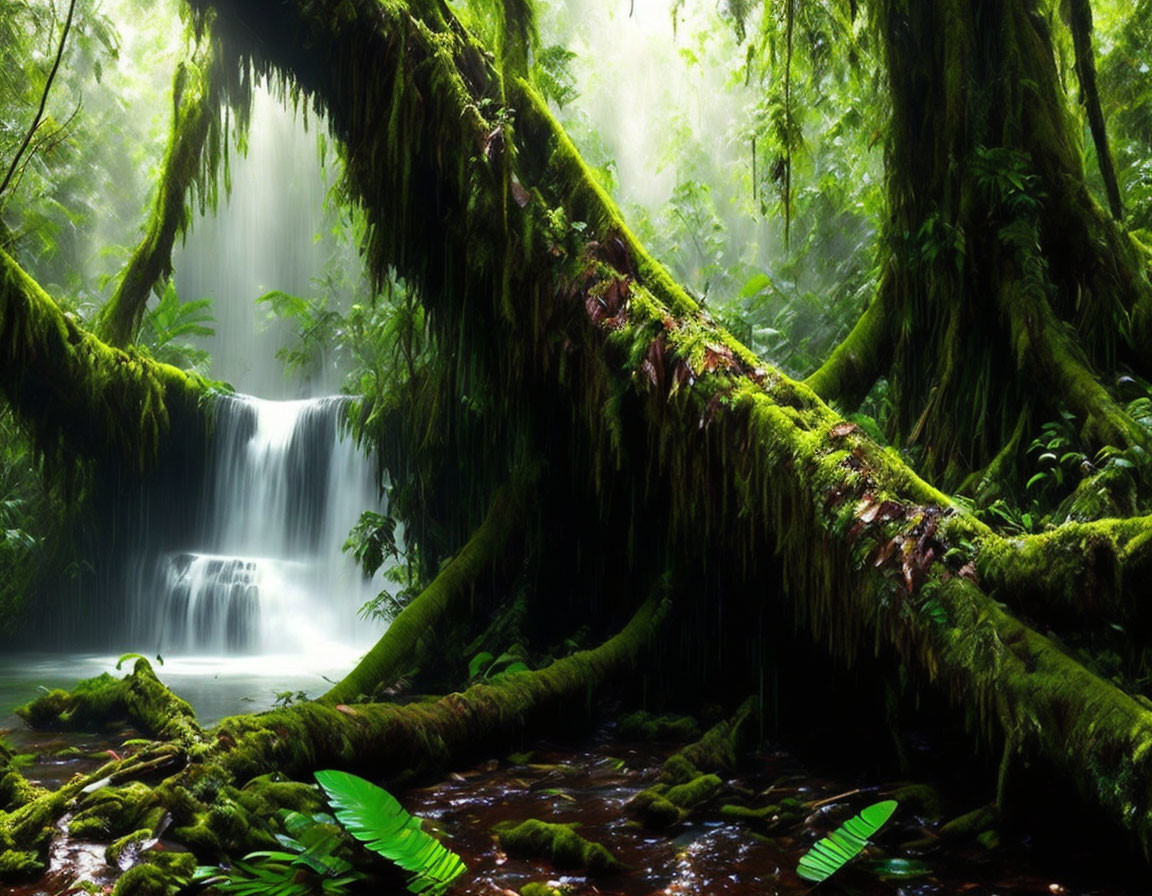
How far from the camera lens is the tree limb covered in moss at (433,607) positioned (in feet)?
13.8

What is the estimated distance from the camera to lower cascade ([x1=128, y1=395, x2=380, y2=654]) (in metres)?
11.2

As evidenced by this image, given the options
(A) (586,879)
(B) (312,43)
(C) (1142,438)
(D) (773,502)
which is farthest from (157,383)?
(C) (1142,438)

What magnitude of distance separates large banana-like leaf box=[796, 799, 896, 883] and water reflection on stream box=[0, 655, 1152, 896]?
95 millimetres

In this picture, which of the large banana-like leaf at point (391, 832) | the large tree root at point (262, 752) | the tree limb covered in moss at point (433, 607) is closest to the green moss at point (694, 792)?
the large tree root at point (262, 752)

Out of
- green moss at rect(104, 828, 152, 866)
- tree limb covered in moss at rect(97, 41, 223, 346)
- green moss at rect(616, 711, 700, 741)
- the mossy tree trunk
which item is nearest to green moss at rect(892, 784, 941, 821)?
green moss at rect(616, 711, 700, 741)

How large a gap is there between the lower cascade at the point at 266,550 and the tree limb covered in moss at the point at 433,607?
561 centimetres

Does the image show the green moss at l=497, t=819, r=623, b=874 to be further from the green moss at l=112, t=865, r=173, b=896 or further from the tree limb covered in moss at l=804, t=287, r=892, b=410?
the tree limb covered in moss at l=804, t=287, r=892, b=410

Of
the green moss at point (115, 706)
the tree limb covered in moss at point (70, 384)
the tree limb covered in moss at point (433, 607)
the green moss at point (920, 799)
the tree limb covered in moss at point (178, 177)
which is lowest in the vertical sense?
the green moss at point (115, 706)

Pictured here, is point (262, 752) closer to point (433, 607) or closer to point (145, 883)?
A: point (145, 883)

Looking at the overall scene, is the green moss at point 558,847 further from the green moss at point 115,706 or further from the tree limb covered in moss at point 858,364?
the tree limb covered in moss at point 858,364

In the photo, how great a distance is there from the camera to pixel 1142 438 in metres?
3.81

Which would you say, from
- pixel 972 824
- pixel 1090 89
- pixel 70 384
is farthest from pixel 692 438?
pixel 70 384

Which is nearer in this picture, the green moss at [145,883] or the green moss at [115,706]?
the green moss at [145,883]

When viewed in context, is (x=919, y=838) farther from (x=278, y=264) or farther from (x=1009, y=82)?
(x=278, y=264)
